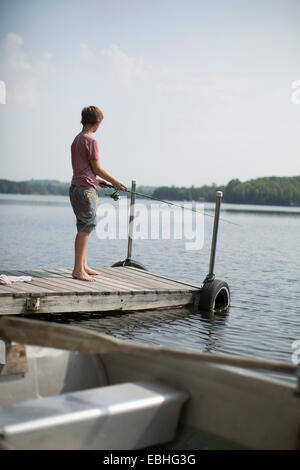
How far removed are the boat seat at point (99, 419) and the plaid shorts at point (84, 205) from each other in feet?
14.4

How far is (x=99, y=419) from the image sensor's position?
2611 mm

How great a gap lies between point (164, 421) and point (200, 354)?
1.35ft

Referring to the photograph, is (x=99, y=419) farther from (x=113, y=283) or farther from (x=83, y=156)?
(x=113, y=283)

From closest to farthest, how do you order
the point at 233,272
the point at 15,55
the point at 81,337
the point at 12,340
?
the point at 81,337
the point at 12,340
the point at 233,272
the point at 15,55

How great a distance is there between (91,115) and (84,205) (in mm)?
1138

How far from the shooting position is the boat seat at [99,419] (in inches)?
96.3

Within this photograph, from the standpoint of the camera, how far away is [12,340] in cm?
317

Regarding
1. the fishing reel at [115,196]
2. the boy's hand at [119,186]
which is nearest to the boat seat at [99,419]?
the boy's hand at [119,186]

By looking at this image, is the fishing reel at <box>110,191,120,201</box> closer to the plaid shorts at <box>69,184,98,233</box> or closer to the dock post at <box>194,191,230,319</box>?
the plaid shorts at <box>69,184,98,233</box>

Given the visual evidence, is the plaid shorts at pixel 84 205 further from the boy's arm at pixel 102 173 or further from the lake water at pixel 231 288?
the lake water at pixel 231 288

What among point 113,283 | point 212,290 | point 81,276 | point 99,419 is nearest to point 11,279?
point 81,276

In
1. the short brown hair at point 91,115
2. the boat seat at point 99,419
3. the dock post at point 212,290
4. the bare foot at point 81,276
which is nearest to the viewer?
the boat seat at point 99,419

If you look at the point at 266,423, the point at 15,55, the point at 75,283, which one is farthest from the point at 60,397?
the point at 15,55
